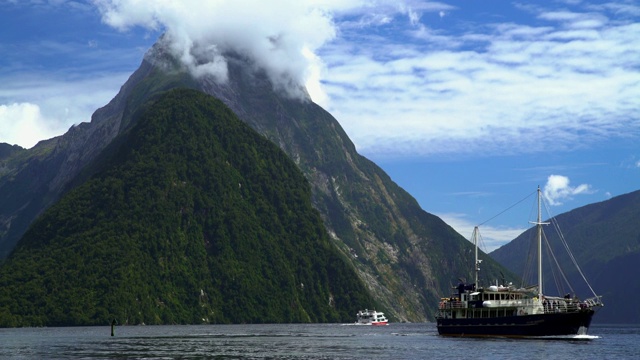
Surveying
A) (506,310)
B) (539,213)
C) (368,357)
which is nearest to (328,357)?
(368,357)

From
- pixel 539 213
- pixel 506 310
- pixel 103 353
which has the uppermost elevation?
pixel 539 213

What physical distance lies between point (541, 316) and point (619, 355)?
91.6ft

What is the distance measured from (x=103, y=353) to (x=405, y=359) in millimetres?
52079

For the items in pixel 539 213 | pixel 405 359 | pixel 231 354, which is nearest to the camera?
pixel 405 359

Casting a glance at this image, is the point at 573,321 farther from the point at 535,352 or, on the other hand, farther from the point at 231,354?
the point at 231,354

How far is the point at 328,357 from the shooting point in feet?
445

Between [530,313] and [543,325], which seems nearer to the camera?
[543,325]

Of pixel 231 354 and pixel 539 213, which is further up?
pixel 539 213

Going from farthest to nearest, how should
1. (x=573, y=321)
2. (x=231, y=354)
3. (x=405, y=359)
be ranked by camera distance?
(x=573, y=321)
(x=231, y=354)
(x=405, y=359)

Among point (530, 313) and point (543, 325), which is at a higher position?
point (530, 313)

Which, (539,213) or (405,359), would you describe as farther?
(539,213)

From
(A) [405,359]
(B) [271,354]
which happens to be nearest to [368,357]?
(A) [405,359]

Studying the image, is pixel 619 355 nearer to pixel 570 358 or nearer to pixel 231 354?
pixel 570 358

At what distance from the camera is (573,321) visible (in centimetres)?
18262
